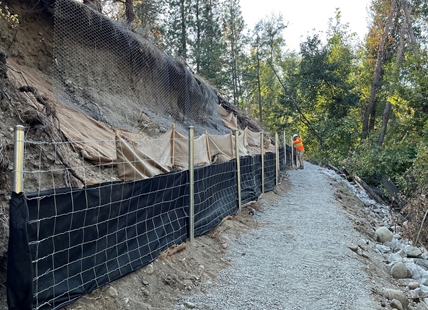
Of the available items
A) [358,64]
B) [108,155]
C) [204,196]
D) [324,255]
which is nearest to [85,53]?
[108,155]

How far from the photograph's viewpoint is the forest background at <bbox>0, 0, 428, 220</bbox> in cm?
1797

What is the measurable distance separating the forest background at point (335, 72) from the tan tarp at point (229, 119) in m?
3.51

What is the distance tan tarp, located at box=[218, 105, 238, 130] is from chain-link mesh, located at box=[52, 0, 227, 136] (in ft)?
13.9

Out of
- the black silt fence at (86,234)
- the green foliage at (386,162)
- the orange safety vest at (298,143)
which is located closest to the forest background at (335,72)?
the green foliage at (386,162)

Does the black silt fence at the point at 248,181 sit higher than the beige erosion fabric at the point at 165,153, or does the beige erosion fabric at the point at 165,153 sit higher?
the beige erosion fabric at the point at 165,153

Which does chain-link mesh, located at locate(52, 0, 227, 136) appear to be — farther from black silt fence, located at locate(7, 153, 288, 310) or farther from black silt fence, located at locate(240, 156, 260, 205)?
black silt fence, located at locate(7, 153, 288, 310)

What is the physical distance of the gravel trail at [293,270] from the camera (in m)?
4.29

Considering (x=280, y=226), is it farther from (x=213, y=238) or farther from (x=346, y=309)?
(x=346, y=309)

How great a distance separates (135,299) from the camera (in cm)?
386

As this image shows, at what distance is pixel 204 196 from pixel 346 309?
3048mm

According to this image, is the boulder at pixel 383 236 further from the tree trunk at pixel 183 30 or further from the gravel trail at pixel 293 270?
the tree trunk at pixel 183 30

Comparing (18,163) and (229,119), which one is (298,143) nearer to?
(229,119)

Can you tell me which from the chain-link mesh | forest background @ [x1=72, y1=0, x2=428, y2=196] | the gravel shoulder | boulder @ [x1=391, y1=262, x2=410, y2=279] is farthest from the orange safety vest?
boulder @ [x1=391, y1=262, x2=410, y2=279]

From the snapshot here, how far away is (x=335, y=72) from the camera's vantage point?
96.8 ft
